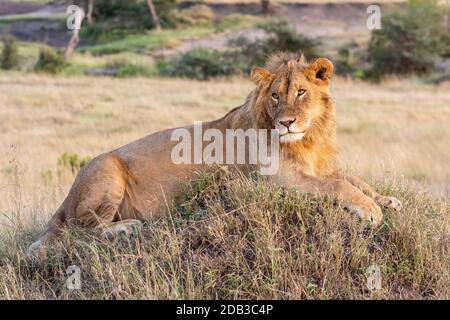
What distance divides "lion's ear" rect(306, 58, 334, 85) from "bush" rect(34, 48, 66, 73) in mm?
29993

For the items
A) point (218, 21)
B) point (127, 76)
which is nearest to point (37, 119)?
point (127, 76)

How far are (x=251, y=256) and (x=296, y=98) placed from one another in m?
1.32

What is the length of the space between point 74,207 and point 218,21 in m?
50.3

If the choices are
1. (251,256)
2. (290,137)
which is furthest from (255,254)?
(290,137)

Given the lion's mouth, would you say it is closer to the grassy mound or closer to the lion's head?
the lion's head

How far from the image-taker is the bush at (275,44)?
3666cm

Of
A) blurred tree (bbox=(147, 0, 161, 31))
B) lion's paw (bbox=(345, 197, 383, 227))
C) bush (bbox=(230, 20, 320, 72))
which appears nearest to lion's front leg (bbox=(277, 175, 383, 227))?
lion's paw (bbox=(345, 197, 383, 227))

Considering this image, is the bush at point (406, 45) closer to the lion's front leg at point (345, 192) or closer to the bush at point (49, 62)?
the bush at point (49, 62)

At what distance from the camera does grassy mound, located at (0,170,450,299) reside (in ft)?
17.7

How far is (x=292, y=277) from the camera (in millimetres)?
5375

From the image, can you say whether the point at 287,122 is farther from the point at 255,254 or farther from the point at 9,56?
the point at 9,56

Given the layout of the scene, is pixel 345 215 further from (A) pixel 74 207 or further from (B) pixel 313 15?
(B) pixel 313 15
